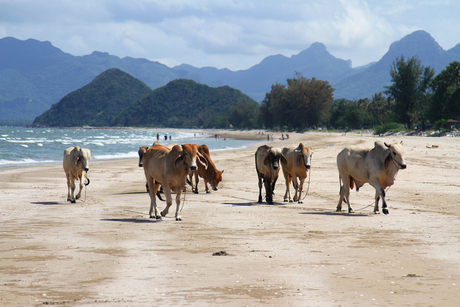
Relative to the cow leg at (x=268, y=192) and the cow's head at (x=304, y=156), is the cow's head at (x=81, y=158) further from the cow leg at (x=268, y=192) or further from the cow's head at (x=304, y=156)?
the cow's head at (x=304, y=156)

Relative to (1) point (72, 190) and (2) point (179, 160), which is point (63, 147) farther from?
(2) point (179, 160)

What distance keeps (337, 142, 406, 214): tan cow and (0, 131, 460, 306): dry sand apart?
787 mm

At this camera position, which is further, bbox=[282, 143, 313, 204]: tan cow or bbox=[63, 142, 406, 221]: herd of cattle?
bbox=[282, 143, 313, 204]: tan cow

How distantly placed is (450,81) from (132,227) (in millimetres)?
70915

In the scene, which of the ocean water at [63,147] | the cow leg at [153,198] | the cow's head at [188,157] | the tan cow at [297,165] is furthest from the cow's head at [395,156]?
the ocean water at [63,147]

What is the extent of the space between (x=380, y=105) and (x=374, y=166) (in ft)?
371

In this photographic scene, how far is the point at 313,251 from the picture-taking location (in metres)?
7.55

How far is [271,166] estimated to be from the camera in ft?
46.4

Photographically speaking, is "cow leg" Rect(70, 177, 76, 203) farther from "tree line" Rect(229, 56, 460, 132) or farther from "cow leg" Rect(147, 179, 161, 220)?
"tree line" Rect(229, 56, 460, 132)

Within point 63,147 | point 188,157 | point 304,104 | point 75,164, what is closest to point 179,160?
point 188,157

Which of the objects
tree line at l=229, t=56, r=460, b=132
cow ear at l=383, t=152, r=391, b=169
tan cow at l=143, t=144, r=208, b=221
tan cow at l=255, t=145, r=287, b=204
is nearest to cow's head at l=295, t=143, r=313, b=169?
tan cow at l=255, t=145, r=287, b=204

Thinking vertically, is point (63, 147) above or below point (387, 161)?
below

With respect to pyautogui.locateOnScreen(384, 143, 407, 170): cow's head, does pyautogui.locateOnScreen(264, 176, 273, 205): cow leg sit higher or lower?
lower

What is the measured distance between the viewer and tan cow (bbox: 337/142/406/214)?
37.2ft
